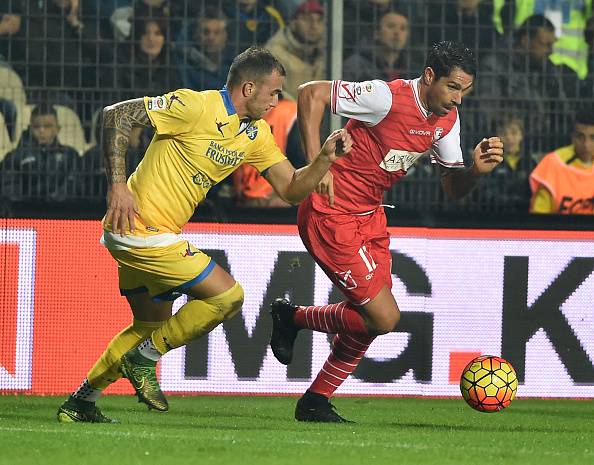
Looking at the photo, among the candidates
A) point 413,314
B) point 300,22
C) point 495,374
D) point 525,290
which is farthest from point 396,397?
point 300,22

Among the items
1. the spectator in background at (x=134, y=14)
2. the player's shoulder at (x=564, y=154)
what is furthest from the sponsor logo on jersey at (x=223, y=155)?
the player's shoulder at (x=564, y=154)

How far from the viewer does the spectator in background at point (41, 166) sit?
9.47 m

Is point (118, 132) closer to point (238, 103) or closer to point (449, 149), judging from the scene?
point (238, 103)

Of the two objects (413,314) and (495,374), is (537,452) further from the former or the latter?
(413,314)

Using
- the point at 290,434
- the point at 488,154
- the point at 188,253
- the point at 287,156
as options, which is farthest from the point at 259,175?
the point at 290,434

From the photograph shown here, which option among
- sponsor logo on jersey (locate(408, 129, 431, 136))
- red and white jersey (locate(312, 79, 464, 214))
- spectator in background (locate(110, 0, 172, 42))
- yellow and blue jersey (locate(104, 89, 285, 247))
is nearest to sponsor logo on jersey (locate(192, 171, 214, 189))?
yellow and blue jersey (locate(104, 89, 285, 247))

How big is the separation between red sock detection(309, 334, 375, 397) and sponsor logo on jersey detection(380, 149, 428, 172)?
0.92 m

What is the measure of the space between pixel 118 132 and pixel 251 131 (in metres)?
0.74

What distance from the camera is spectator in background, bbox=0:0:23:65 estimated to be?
377 inches

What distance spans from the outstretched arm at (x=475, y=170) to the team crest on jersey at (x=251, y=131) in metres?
1.17

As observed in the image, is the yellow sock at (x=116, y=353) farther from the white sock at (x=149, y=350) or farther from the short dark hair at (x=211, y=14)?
the short dark hair at (x=211, y=14)

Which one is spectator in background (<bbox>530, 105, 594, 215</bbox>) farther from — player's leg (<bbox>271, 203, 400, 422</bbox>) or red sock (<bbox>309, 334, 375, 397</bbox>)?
red sock (<bbox>309, 334, 375, 397</bbox>)

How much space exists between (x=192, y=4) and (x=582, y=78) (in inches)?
115

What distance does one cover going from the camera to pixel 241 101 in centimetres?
696
